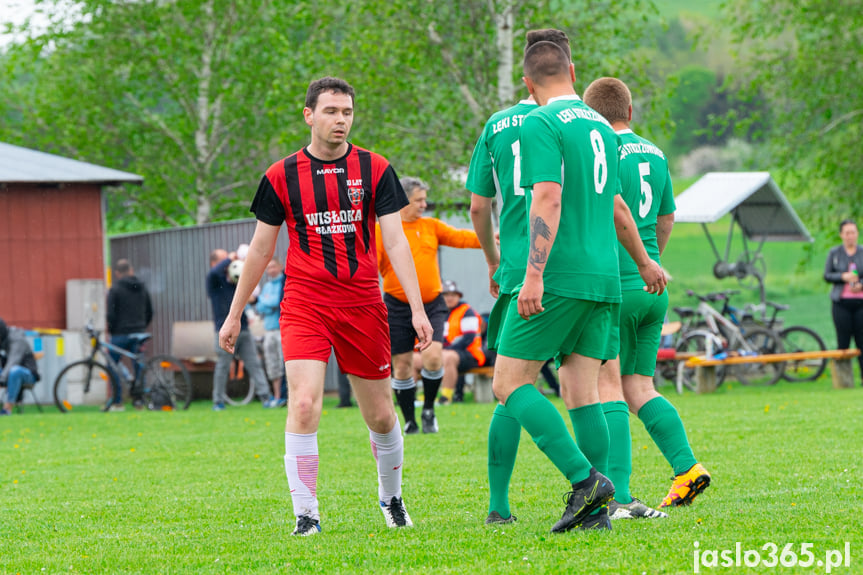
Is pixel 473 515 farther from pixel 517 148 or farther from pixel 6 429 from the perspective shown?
pixel 6 429

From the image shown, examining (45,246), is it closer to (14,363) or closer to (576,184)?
(14,363)

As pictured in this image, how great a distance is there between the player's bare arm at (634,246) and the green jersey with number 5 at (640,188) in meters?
0.29

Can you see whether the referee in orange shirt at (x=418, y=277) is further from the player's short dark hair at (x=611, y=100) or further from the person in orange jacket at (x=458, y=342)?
the person in orange jacket at (x=458, y=342)

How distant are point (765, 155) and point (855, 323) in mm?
6644

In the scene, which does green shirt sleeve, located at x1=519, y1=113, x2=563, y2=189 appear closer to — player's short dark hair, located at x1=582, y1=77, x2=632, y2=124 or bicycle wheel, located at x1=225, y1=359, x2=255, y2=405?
player's short dark hair, located at x1=582, y1=77, x2=632, y2=124

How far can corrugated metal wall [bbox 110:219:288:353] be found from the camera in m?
19.9

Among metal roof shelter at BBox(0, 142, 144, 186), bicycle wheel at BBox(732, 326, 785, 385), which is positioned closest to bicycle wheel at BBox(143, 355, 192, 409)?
metal roof shelter at BBox(0, 142, 144, 186)

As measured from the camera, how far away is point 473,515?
19.4 ft

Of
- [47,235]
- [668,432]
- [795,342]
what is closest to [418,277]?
[668,432]

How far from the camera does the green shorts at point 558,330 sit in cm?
500

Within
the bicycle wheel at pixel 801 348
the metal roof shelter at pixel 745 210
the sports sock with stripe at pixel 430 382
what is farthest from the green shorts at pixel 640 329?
the bicycle wheel at pixel 801 348

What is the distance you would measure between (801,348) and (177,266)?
33.3 ft

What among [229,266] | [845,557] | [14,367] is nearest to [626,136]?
[845,557]

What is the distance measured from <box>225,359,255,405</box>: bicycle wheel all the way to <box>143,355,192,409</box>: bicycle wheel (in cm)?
101
